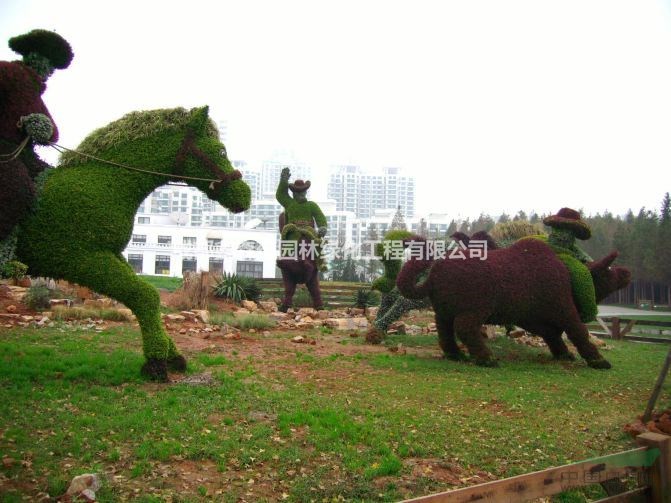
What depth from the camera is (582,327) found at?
34.2 ft

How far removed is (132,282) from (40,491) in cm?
309

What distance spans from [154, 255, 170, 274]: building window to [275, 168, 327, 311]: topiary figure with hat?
25.9m

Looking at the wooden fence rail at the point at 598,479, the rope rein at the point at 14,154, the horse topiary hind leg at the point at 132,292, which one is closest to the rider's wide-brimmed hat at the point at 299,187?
the horse topiary hind leg at the point at 132,292

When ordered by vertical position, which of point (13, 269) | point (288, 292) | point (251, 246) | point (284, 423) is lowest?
point (284, 423)

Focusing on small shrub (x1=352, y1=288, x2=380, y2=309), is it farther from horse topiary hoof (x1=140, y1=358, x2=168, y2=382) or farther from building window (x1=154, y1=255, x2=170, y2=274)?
building window (x1=154, y1=255, x2=170, y2=274)

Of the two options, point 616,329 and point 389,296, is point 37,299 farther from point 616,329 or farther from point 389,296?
point 616,329

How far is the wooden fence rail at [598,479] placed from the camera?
136 inches

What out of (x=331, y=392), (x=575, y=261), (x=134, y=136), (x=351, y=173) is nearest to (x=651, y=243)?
(x=575, y=261)

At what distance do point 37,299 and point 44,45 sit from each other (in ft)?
27.4

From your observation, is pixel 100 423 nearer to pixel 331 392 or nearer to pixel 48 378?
pixel 48 378

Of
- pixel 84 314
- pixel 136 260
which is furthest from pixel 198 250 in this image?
pixel 84 314

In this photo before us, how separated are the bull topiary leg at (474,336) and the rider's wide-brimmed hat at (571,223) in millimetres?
3035

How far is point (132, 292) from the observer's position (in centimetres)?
698

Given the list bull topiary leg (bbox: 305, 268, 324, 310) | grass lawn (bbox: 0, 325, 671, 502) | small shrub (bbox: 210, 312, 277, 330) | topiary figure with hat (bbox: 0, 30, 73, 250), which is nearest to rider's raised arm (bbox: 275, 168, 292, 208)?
bull topiary leg (bbox: 305, 268, 324, 310)
